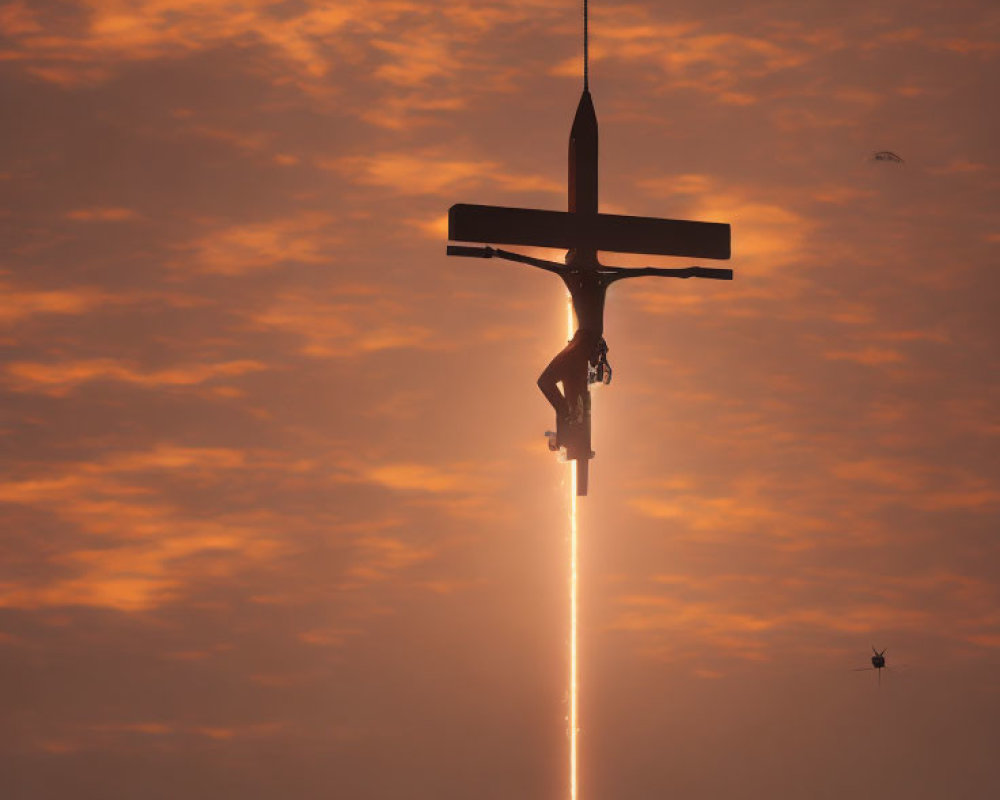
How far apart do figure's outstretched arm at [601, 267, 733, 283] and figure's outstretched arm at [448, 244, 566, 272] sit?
26 cm

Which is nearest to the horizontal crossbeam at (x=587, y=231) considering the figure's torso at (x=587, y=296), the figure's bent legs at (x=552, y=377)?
the figure's torso at (x=587, y=296)

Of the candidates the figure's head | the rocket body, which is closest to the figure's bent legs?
the figure's head

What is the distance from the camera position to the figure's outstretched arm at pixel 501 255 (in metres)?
9.80

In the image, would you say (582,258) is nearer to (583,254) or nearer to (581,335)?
(583,254)

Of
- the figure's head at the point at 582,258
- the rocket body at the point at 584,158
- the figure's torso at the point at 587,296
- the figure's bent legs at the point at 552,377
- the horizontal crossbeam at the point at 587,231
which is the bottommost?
the figure's bent legs at the point at 552,377

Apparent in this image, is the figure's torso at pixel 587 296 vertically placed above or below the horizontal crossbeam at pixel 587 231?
below

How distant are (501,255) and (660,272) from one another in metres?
0.93

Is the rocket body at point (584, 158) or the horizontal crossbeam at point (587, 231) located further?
the rocket body at point (584, 158)

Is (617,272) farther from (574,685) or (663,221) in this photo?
(574,685)

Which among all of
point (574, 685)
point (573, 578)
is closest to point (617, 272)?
point (573, 578)

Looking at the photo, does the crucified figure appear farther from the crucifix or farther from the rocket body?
the rocket body

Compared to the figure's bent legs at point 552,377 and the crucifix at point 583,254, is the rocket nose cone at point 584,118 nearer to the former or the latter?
the crucifix at point 583,254

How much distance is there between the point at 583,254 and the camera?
10148 millimetres

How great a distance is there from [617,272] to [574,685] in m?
4.43
